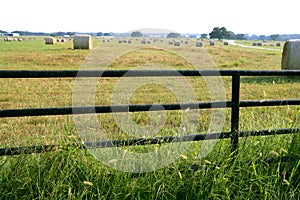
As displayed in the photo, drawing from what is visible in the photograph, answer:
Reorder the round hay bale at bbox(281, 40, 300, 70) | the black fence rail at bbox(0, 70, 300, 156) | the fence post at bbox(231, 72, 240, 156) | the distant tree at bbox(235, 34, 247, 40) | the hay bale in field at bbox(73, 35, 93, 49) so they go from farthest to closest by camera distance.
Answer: the distant tree at bbox(235, 34, 247, 40), the hay bale in field at bbox(73, 35, 93, 49), the round hay bale at bbox(281, 40, 300, 70), the fence post at bbox(231, 72, 240, 156), the black fence rail at bbox(0, 70, 300, 156)

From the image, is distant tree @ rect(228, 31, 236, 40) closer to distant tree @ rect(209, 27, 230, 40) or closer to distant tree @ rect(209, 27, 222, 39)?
distant tree @ rect(209, 27, 230, 40)

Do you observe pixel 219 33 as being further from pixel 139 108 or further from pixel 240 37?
pixel 139 108

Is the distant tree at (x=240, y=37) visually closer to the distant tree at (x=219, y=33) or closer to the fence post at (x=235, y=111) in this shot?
the distant tree at (x=219, y=33)

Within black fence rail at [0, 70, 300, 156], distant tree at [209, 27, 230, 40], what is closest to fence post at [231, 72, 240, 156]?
black fence rail at [0, 70, 300, 156]

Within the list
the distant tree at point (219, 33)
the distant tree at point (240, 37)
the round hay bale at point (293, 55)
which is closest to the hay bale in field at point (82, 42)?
the round hay bale at point (293, 55)

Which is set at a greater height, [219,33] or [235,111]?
[219,33]

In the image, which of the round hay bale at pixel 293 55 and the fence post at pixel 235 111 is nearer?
the fence post at pixel 235 111

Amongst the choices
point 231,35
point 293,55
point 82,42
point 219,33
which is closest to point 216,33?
point 219,33

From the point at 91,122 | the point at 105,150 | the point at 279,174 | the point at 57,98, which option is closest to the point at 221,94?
the point at 57,98

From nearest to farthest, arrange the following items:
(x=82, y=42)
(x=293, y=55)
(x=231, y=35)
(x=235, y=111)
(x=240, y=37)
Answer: (x=235, y=111)
(x=293, y=55)
(x=82, y=42)
(x=231, y=35)
(x=240, y=37)

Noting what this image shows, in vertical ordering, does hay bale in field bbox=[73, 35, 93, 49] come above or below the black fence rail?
above

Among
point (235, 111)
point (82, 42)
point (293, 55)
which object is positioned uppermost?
point (82, 42)

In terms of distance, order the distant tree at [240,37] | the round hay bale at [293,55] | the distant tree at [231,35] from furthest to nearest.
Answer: the distant tree at [240,37] < the distant tree at [231,35] < the round hay bale at [293,55]

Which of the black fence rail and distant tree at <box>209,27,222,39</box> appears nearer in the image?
the black fence rail
